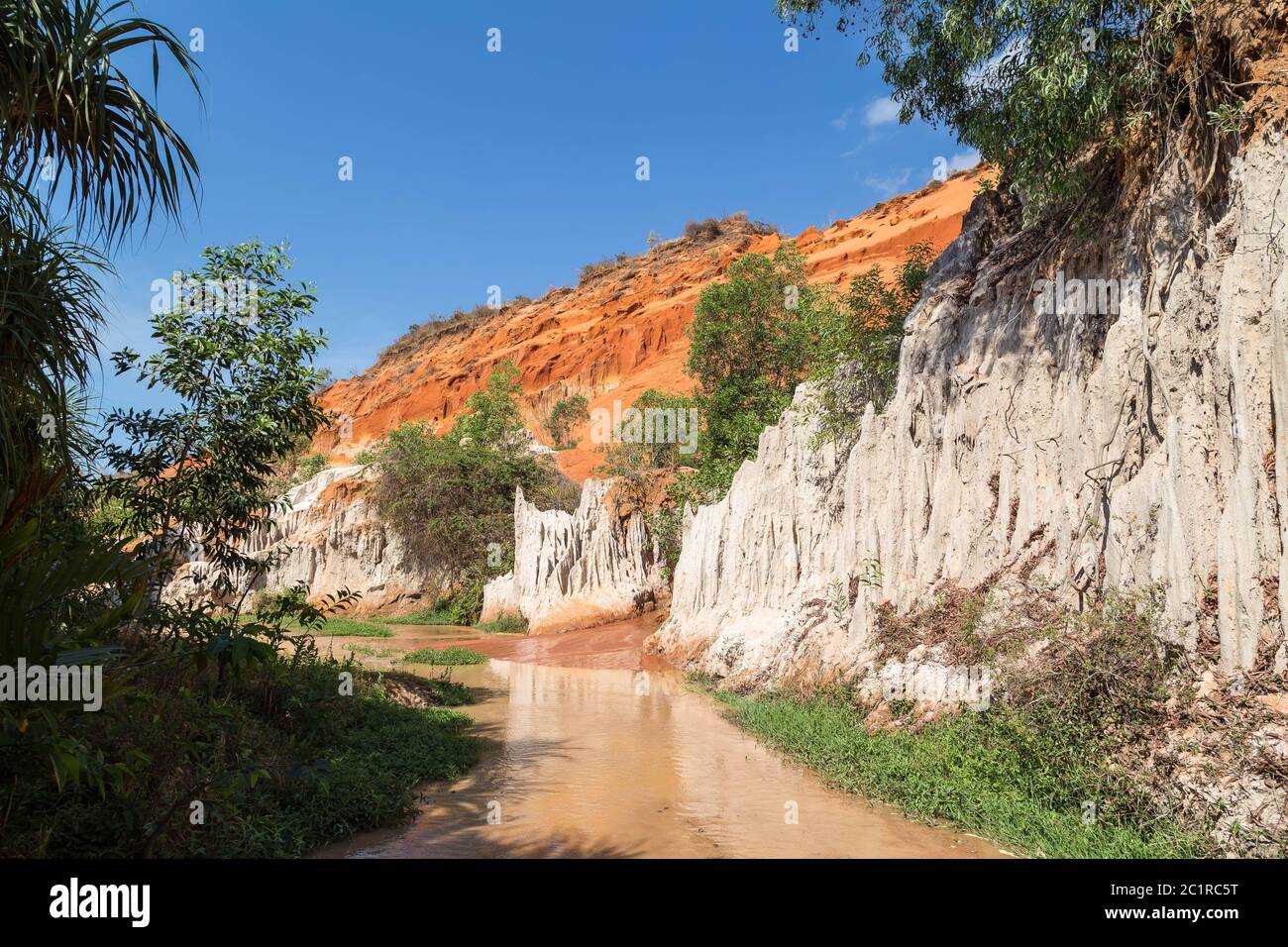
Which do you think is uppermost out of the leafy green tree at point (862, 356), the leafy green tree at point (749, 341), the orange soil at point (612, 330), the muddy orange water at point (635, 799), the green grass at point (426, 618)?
the orange soil at point (612, 330)

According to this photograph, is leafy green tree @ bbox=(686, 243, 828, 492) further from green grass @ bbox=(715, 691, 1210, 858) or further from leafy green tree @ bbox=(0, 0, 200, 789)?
leafy green tree @ bbox=(0, 0, 200, 789)

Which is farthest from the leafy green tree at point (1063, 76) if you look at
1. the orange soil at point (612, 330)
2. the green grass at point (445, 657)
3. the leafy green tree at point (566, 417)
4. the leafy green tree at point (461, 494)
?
the leafy green tree at point (566, 417)

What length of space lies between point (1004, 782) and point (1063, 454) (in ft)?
11.3

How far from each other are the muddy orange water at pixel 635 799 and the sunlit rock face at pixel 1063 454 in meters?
2.30

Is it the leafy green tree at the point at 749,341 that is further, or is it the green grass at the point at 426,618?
the green grass at the point at 426,618

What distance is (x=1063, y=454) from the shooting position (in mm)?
7848

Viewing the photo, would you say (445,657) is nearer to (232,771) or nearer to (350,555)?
(232,771)

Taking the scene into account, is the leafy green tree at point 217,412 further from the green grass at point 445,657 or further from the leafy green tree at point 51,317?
the green grass at point 445,657

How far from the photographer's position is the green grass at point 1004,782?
5.07m

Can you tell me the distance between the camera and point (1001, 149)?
9.34 meters

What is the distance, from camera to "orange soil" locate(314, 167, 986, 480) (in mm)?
49094

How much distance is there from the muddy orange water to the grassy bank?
39cm
